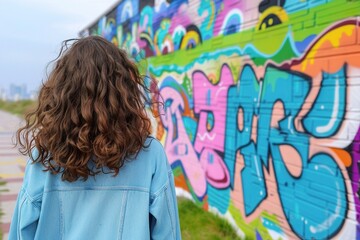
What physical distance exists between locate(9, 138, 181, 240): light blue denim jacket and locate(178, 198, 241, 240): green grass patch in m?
2.93

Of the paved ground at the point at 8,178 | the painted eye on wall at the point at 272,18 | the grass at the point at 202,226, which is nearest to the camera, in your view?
the painted eye on wall at the point at 272,18

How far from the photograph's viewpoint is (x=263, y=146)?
4.15 m

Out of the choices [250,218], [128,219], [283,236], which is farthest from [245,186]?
[128,219]

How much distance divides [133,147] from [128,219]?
0.94ft

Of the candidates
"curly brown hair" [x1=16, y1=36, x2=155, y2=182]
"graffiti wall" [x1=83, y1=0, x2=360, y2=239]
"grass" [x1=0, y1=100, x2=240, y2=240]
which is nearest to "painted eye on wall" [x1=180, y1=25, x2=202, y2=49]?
"graffiti wall" [x1=83, y1=0, x2=360, y2=239]

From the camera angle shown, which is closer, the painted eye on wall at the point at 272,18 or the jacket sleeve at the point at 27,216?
the jacket sleeve at the point at 27,216

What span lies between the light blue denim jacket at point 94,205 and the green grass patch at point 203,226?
2.93 meters

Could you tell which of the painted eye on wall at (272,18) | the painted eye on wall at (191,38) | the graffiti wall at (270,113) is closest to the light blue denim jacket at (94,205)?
the graffiti wall at (270,113)

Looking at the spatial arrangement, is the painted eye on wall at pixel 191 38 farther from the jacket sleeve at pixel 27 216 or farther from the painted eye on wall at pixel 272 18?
the jacket sleeve at pixel 27 216

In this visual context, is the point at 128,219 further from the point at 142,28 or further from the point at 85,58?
the point at 142,28

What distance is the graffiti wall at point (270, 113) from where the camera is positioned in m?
3.10

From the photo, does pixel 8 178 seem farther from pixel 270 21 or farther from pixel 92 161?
pixel 92 161

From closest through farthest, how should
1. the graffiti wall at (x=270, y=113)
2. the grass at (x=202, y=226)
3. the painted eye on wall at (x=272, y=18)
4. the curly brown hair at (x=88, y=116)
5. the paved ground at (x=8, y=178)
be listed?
the curly brown hair at (x=88, y=116) → the graffiti wall at (x=270, y=113) → the painted eye on wall at (x=272, y=18) → the grass at (x=202, y=226) → the paved ground at (x=8, y=178)

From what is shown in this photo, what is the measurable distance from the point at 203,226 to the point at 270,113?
1.69m
